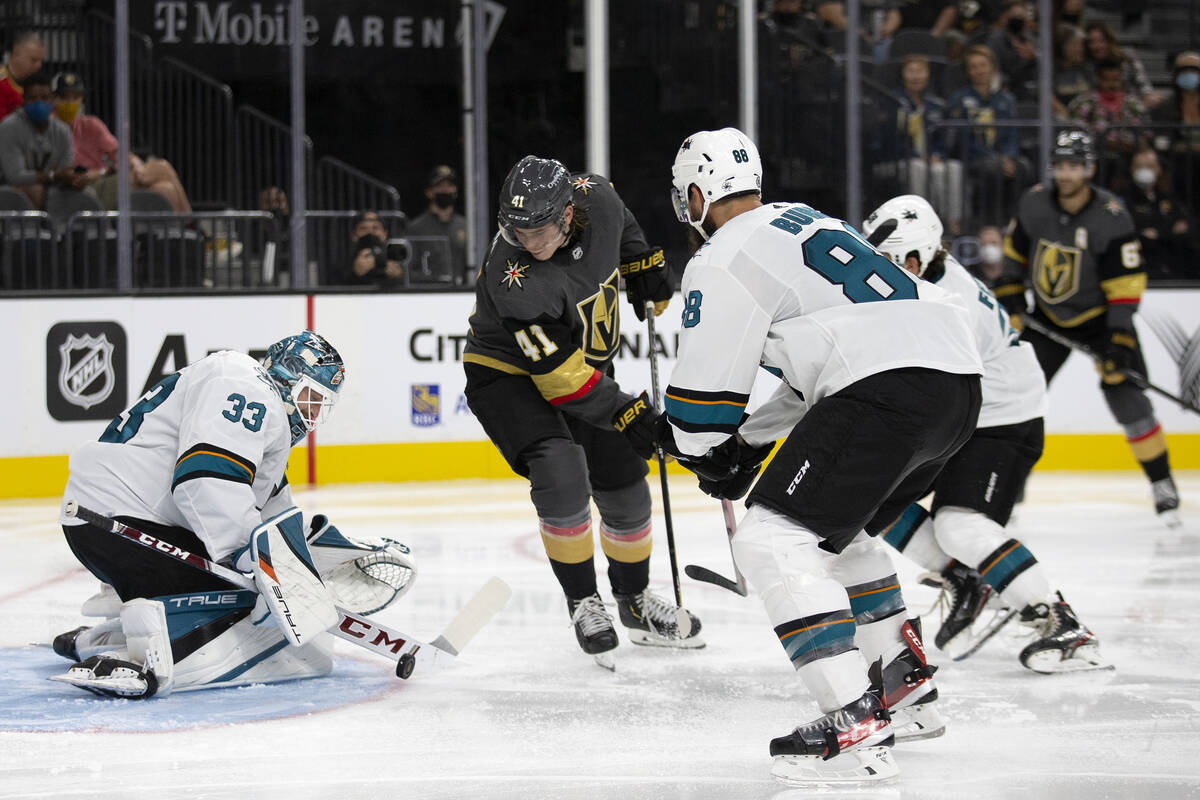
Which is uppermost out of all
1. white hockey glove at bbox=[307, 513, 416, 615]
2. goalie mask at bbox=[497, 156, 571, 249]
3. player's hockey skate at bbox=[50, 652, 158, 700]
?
goalie mask at bbox=[497, 156, 571, 249]

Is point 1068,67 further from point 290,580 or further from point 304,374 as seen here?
point 290,580

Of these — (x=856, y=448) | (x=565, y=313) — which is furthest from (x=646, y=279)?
(x=856, y=448)

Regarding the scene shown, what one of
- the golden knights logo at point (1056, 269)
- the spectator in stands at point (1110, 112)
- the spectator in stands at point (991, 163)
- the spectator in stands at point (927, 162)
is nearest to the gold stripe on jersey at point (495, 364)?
the golden knights logo at point (1056, 269)

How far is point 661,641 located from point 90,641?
1240 millimetres

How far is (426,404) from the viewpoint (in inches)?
259

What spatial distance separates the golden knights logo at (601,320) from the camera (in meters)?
3.37

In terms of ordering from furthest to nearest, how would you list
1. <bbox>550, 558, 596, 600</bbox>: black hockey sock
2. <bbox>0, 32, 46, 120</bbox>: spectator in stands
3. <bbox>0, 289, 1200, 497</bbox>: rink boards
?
1. <bbox>0, 32, 46, 120</bbox>: spectator in stands
2. <bbox>0, 289, 1200, 497</bbox>: rink boards
3. <bbox>550, 558, 596, 600</bbox>: black hockey sock

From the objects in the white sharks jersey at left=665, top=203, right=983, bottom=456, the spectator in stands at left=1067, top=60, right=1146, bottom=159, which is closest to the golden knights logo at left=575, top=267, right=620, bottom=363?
the white sharks jersey at left=665, top=203, right=983, bottom=456

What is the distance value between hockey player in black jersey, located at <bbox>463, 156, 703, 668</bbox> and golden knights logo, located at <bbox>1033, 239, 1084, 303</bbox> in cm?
242

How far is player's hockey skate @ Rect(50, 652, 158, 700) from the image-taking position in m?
2.96

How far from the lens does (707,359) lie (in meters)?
2.47

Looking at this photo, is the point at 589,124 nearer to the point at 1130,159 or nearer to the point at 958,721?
the point at 1130,159

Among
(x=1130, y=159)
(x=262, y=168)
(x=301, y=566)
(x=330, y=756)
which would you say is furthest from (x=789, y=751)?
(x=1130, y=159)

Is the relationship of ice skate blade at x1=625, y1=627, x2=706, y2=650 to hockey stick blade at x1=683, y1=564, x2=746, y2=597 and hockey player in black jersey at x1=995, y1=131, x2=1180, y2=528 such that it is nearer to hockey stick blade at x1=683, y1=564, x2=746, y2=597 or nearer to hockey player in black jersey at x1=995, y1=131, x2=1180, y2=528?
hockey stick blade at x1=683, y1=564, x2=746, y2=597
